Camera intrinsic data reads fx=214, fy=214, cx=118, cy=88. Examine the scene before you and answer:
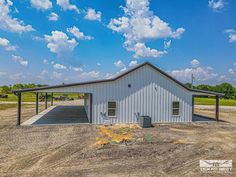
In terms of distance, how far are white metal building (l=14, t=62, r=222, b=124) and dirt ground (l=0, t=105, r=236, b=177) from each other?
3.23 meters

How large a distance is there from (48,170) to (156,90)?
41.0 ft

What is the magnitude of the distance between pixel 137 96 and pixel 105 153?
28.7ft

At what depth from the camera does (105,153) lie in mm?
9805

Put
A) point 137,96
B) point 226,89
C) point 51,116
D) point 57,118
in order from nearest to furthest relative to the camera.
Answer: point 137,96
point 57,118
point 51,116
point 226,89

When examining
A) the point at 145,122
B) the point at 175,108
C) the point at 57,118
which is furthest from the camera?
the point at 57,118

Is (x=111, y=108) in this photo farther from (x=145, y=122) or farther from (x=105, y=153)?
(x=105, y=153)

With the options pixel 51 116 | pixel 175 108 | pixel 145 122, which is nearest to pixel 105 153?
pixel 145 122

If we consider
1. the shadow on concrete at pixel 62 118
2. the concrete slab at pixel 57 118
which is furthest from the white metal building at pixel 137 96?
the concrete slab at pixel 57 118

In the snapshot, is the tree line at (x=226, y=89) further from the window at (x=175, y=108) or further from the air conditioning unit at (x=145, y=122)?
the air conditioning unit at (x=145, y=122)

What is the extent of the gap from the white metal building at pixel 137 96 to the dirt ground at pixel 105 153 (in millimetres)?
3230

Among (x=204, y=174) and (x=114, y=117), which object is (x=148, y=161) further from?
(x=114, y=117)

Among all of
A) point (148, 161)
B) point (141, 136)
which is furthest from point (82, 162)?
point (141, 136)

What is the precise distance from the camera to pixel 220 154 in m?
9.82

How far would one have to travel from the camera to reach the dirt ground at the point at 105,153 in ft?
25.4
